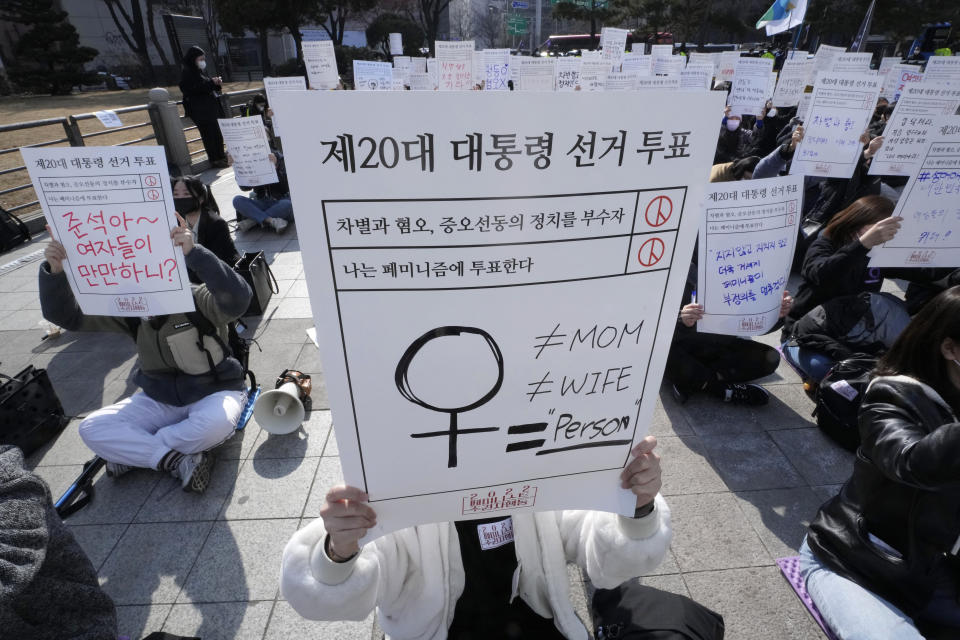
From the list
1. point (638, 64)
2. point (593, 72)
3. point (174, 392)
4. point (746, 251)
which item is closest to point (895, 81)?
point (638, 64)

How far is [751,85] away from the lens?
7898mm

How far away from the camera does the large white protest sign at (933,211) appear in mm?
2799

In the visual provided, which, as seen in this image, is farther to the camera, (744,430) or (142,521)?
(744,430)

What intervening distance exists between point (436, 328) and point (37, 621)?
4.82 ft

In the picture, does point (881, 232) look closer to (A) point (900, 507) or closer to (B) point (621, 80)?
(A) point (900, 507)

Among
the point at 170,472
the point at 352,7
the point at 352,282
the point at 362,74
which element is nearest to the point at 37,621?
the point at 352,282

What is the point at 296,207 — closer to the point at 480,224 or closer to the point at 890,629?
the point at 480,224

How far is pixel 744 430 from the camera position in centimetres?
343

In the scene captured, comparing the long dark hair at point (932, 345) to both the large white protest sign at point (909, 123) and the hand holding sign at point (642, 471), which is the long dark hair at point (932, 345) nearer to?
the hand holding sign at point (642, 471)

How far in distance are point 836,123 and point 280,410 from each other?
4.81m

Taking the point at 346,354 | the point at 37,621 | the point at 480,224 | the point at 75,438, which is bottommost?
the point at 75,438

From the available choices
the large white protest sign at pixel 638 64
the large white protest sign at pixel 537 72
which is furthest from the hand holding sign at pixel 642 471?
the large white protest sign at pixel 638 64

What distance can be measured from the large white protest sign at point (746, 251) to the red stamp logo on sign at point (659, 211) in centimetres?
157

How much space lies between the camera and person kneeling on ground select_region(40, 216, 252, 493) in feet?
9.44
